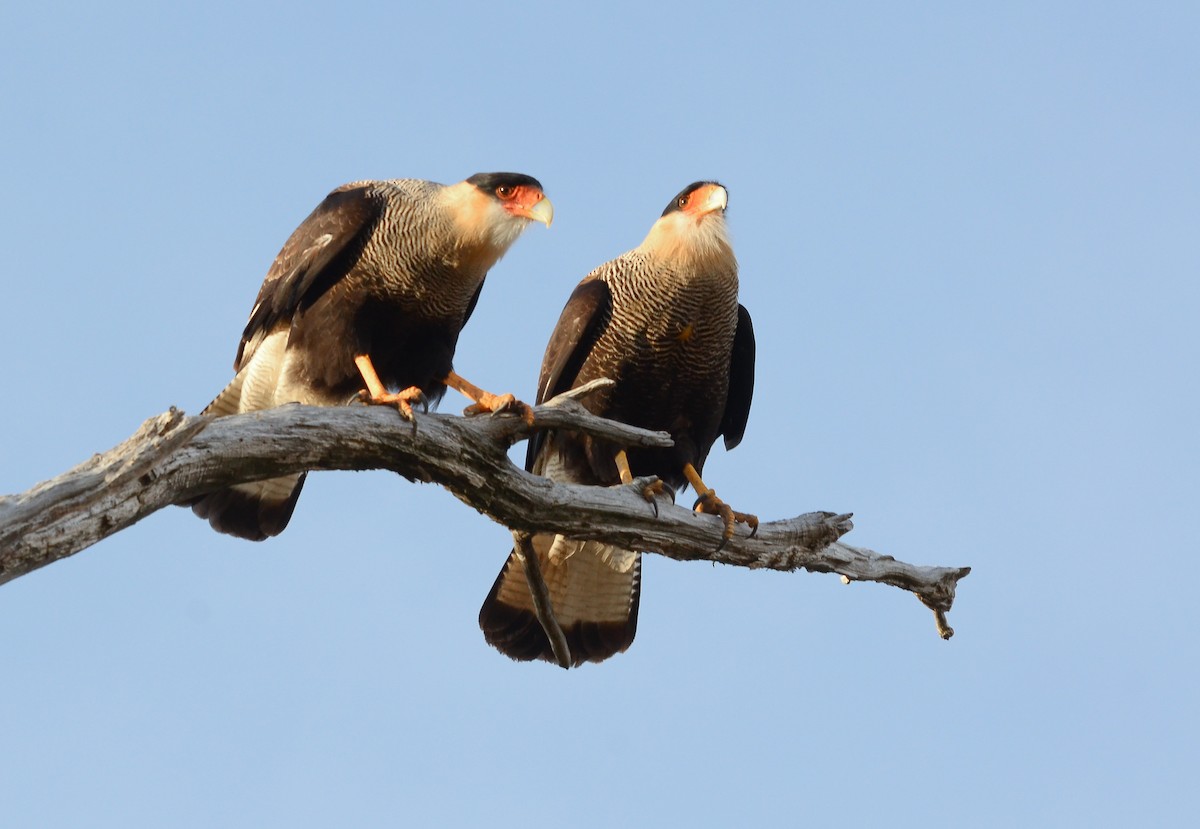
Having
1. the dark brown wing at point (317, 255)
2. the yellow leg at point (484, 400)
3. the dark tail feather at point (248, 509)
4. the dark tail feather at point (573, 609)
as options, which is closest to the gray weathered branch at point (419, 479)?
the yellow leg at point (484, 400)

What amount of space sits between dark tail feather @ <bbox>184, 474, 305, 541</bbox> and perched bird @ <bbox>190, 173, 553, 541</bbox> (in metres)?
0.38

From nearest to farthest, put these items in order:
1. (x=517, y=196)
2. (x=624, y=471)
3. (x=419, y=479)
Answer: (x=419, y=479) < (x=517, y=196) < (x=624, y=471)

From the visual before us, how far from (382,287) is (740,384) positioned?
2024 mm

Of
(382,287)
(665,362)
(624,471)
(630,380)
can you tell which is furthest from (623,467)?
(382,287)

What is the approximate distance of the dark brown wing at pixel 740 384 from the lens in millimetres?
6965

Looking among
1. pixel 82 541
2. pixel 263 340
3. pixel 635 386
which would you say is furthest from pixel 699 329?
pixel 82 541

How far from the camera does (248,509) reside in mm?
6254

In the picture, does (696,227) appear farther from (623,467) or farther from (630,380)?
(623,467)

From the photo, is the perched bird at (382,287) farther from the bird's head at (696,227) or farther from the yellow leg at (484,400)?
the bird's head at (696,227)

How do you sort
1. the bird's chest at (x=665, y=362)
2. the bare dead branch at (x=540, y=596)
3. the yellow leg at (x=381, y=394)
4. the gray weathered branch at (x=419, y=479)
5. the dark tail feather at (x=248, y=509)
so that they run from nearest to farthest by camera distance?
the gray weathered branch at (x=419, y=479)
the yellow leg at (x=381, y=394)
the bare dead branch at (x=540, y=596)
the dark tail feather at (x=248, y=509)
the bird's chest at (x=665, y=362)

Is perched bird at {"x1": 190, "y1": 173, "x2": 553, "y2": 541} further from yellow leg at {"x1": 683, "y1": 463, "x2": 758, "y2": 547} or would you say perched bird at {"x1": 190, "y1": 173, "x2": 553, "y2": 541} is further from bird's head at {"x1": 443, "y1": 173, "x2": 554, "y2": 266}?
yellow leg at {"x1": 683, "y1": 463, "x2": 758, "y2": 547}

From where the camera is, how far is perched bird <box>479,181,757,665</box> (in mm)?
6551

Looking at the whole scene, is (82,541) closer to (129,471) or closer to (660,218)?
(129,471)

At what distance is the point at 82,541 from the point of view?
4.04m
